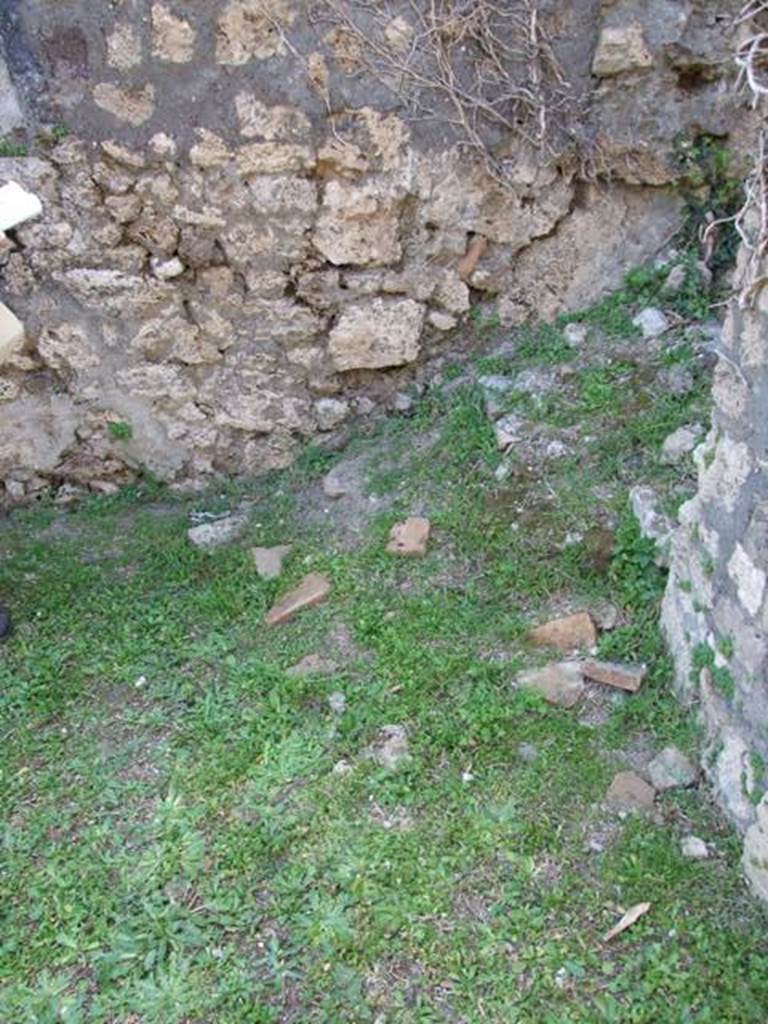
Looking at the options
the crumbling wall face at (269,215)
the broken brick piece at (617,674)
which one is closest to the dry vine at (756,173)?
the broken brick piece at (617,674)

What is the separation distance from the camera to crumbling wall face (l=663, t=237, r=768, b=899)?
2.42 m

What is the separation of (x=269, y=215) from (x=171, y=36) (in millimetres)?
755

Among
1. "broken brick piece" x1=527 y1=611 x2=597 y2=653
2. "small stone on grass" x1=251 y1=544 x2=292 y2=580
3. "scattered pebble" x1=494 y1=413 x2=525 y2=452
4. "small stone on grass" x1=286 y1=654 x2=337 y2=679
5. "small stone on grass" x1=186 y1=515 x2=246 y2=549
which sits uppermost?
"scattered pebble" x1=494 y1=413 x2=525 y2=452

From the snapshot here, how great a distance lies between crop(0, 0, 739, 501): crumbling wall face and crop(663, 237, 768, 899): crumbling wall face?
1.80 meters

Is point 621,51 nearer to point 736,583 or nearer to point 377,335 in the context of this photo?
point 377,335

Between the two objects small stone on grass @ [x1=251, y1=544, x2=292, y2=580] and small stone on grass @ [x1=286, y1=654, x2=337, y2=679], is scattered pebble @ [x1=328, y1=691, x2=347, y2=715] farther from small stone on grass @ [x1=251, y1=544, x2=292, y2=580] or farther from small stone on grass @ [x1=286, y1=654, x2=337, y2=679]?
small stone on grass @ [x1=251, y1=544, x2=292, y2=580]

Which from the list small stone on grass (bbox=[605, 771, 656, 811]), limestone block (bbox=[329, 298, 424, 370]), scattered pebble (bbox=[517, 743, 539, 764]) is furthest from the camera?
limestone block (bbox=[329, 298, 424, 370])

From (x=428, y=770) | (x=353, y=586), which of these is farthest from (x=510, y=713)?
(x=353, y=586)

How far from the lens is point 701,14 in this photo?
3.83 meters

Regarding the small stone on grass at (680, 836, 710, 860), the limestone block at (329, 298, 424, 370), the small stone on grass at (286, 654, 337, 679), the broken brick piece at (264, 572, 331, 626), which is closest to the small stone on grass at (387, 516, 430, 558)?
the broken brick piece at (264, 572, 331, 626)

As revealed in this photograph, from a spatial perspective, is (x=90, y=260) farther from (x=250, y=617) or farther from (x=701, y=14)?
(x=701, y=14)

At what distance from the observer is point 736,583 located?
8.38 ft

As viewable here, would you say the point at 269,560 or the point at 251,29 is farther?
the point at 269,560

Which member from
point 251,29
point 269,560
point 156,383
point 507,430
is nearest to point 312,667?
point 269,560
